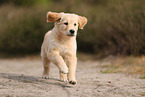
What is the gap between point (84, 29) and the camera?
37.2 feet

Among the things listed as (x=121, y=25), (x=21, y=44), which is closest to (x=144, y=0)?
(x=121, y=25)

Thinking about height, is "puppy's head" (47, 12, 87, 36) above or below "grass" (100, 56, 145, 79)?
above

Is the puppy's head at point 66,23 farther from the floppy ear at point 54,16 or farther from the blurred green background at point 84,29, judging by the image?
the blurred green background at point 84,29

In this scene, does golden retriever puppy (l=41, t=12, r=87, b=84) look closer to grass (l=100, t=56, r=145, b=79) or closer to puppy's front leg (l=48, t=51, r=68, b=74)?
puppy's front leg (l=48, t=51, r=68, b=74)

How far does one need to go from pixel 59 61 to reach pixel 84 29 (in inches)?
269

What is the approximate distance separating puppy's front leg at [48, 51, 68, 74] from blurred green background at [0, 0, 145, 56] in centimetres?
472

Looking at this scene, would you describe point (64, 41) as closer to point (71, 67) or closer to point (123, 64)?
point (71, 67)

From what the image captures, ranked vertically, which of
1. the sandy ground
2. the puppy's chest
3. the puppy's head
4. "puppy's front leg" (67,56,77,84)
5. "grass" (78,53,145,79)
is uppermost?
the puppy's head

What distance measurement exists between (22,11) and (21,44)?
6.35 feet

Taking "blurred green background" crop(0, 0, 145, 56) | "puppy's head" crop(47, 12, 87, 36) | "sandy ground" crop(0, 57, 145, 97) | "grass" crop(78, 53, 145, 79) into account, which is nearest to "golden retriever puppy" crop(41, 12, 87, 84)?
"puppy's head" crop(47, 12, 87, 36)

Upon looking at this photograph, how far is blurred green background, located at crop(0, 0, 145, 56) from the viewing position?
956 centimetres

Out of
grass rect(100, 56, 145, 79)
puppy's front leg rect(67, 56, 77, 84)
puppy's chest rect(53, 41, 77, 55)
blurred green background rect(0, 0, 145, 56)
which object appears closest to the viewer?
puppy's front leg rect(67, 56, 77, 84)

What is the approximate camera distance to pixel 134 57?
28.1ft

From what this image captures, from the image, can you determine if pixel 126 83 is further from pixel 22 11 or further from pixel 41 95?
pixel 22 11
